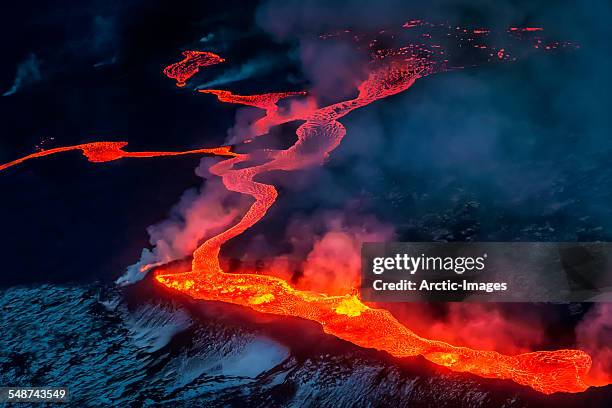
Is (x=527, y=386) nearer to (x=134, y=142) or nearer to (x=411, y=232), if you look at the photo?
(x=411, y=232)

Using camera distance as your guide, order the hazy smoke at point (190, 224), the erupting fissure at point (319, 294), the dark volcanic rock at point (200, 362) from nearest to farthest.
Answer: the dark volcanic rock at point (200, 362) → the erupting fissure at point (319, 294) → the hazy smoke at point (190, 224)

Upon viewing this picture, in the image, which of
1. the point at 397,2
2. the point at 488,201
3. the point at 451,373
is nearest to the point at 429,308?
the point at 451,373

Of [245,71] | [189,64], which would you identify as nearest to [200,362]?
[245,71]

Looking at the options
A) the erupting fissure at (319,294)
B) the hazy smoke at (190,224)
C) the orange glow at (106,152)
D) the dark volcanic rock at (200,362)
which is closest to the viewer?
the dark volcanic rock at (200,362)
